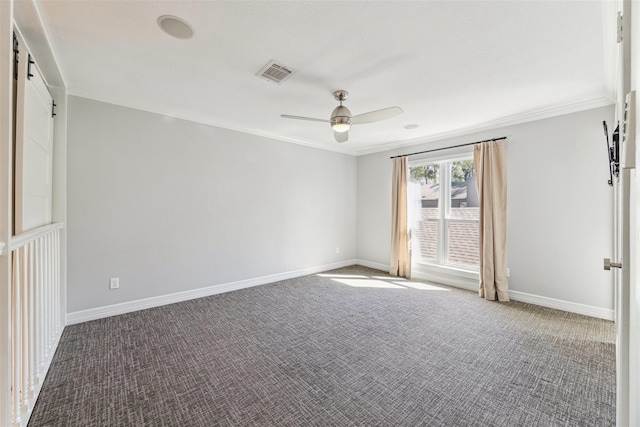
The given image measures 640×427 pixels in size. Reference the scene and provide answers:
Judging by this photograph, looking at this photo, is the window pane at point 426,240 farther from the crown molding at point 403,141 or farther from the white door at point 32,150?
the white door at point 32,150

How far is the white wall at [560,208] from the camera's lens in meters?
3.05

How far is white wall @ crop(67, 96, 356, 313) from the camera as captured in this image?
116 inches

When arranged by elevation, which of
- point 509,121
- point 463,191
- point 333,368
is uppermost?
point 509,121

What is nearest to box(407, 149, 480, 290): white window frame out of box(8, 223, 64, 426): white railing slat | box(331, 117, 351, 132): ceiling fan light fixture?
box(331, 117, 351, 132): ceiling fan light fixture

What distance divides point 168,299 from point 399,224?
380 centimetres

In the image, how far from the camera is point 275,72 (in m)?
2.48

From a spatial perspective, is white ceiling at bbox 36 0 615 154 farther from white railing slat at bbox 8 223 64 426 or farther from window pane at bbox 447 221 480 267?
window pane at bbox 447 221 480 267

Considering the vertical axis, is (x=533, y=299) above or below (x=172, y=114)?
below

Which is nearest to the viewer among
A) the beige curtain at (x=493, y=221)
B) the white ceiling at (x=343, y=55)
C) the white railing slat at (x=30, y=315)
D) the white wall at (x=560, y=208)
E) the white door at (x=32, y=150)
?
the white railing slat at (x=30, y=315)

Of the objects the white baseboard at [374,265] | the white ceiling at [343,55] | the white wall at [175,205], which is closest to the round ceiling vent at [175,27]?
the white ceiling at [343,55]

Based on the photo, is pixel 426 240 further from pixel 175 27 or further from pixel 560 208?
pixel 175 27

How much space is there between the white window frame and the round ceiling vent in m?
3.89

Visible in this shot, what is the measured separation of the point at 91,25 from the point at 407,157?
14.3 feet

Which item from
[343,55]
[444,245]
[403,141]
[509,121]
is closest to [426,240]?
[444,245]
